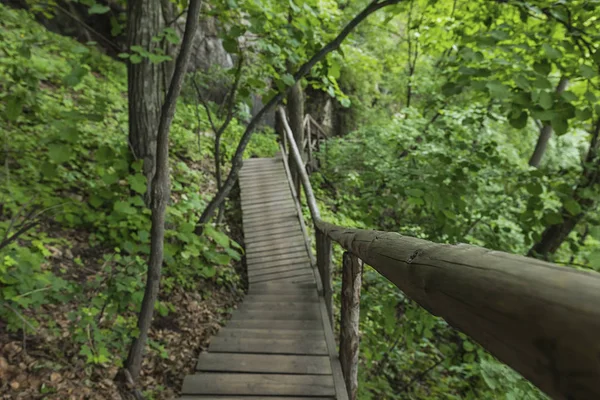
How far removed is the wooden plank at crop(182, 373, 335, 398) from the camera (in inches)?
92.4

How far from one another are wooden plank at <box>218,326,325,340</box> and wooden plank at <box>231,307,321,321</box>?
0.34 metres

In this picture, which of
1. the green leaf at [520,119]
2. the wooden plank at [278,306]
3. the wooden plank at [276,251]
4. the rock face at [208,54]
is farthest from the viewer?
the rock face at [208,54]

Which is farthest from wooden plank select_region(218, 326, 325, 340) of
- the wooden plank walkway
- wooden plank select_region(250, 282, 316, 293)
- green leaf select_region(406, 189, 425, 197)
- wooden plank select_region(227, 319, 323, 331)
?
green leaf select_region(406, 189, 425, 197)

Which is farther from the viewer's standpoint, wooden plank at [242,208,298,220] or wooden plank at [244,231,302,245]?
wooden plank at [242,208,298,220]

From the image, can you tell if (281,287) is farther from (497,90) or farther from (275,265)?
(497,90)

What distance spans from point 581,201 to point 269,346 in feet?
12.1

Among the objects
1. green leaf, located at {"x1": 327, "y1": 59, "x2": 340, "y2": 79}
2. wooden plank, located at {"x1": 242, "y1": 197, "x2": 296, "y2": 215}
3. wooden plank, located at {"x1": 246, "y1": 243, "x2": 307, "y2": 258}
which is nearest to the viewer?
green leaf, located at {"x1": 327, "y1": 59, "x2": 340, "y2": 79}

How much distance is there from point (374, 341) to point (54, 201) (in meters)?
3.51

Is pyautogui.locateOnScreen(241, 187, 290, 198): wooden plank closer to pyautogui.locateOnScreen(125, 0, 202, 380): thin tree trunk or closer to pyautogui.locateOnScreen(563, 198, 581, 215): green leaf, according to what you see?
pyautogui.locateOnScreen(125, 0, 202, 380): thin tree trunk

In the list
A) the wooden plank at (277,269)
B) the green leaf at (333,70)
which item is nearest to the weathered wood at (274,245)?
the wooden plank at (277,269)

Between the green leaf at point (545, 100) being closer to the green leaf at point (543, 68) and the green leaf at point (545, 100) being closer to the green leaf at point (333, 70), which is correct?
the green leaf at point (543, 68)

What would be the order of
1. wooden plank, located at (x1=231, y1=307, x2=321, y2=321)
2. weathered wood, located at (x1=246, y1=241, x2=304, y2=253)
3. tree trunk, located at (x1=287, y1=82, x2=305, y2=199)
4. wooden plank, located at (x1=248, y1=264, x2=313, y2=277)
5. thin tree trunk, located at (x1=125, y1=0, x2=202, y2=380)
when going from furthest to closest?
tree trunk, located at (x1=287, y1=82, x2=305, y2=199), weathered wood, located at (x1=246, y1=241, x2=304, y2=253), wooden plank, located at (x1=248, y1=264, x2=313, y2=277), wooden plank, located at (x1=231, y1=307, x2=321, y2=321), thin tree trunk, located at (x1=125, y1=0, x2=202, y2=380)

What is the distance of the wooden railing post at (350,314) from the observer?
2.04 metres

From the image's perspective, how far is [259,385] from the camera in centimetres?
243
